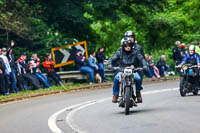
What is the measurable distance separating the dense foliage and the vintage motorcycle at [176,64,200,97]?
8665 millimetres

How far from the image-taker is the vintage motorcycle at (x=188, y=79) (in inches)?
755

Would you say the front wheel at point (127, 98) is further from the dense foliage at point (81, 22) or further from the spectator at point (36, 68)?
the spectator at point (36, 68)

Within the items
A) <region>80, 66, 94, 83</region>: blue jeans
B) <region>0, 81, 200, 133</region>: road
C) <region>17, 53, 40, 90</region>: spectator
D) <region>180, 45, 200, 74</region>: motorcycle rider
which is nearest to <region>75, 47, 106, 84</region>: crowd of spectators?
<region>80, 66, 94, 83</region>: blue jeans

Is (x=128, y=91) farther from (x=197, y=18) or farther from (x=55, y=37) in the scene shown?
(x=197, y=18)

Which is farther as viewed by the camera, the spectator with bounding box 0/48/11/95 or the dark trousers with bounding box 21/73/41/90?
the dark trousers with bounding box 21/73/41/90

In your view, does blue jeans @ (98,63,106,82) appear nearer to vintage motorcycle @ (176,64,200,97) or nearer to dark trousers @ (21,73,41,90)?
dark trousers @ (21,73,41,90)

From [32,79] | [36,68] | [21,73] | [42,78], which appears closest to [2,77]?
[21,73]

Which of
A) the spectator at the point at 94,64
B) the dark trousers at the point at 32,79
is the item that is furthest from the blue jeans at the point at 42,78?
the spectator at the point at 94,64

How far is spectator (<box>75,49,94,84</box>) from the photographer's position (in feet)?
92.1

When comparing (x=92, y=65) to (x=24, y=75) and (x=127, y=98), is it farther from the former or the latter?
(x=127, y=98)

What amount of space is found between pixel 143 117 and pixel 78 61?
1583cm

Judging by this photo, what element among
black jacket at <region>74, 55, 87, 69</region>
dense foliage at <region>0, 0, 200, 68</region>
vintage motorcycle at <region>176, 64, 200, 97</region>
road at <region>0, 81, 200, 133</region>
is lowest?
road at <region>0, 81, 200, 133</region>

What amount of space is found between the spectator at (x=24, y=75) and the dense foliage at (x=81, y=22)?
1.54 metres

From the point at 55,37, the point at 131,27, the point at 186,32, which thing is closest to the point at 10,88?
the point at 55,37
